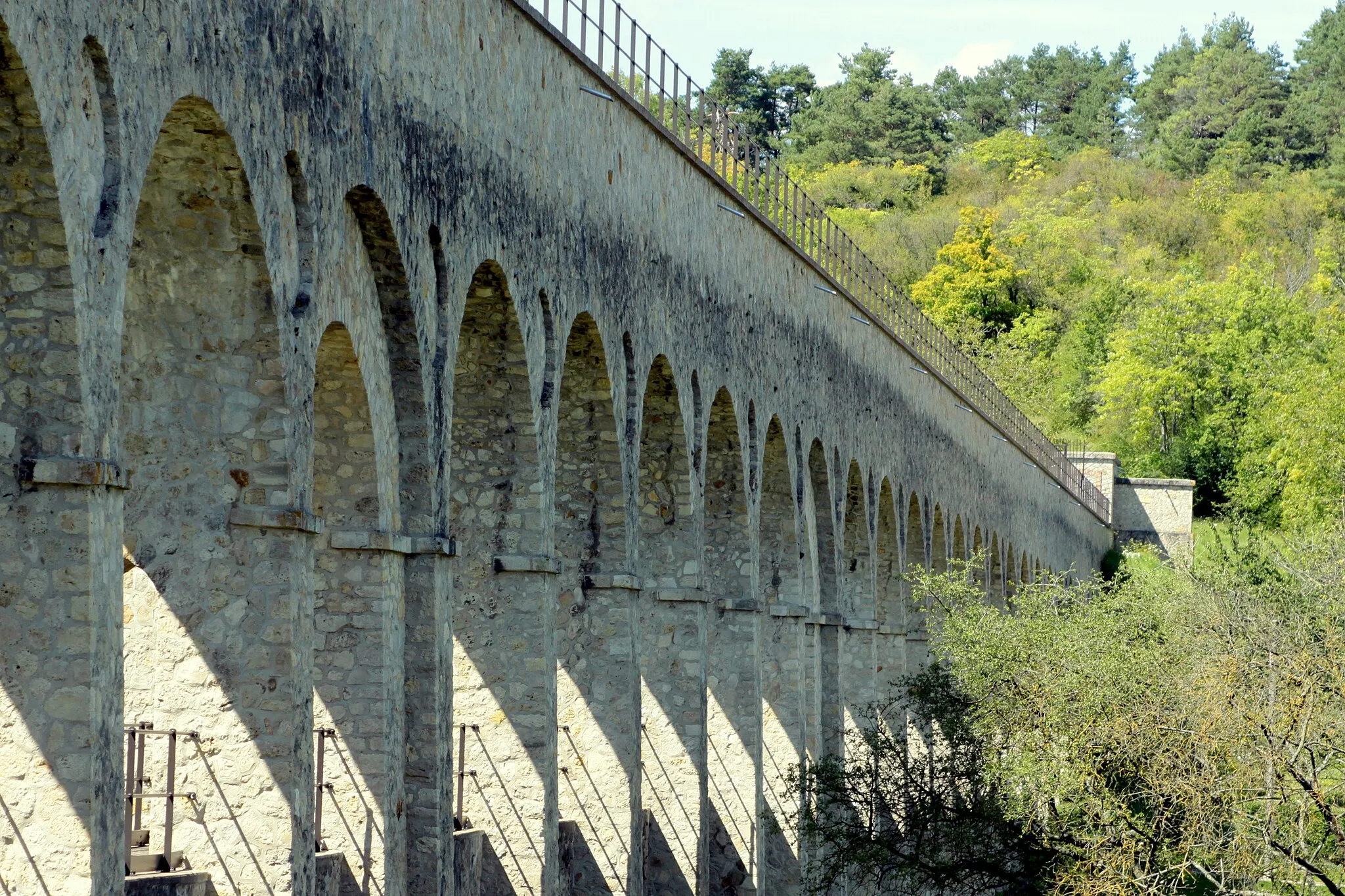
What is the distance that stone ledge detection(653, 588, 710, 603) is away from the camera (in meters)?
17.2

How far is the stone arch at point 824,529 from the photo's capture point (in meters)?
22.9

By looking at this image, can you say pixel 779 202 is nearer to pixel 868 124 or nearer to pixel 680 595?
pixel 680 595

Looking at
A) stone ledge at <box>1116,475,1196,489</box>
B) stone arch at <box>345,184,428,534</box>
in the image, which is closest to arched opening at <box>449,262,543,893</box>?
stone arch at <box>345,184,428,534</box>

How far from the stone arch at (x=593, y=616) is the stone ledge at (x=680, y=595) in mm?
1829

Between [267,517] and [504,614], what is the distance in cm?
417

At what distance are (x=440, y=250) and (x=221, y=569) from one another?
9.80 feet

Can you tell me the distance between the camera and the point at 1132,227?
69562mm

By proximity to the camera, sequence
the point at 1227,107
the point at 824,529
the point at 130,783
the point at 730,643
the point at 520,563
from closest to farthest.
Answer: the point at 130,783 → the point at 520,563 → the point at 730,643 → the point at 824,529 → the point at 1227,107

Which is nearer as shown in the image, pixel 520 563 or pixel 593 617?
pixel 520 563

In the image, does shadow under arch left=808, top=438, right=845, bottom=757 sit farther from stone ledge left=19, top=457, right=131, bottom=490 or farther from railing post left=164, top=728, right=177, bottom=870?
stone ledge left=19, top=457, right=131, bottom=490

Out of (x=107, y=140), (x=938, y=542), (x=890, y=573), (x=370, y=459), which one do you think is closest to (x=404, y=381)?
(x=370, y=459)

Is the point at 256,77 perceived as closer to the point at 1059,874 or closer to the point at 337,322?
the point at 337,322

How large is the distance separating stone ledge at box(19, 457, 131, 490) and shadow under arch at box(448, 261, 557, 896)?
19.3ft

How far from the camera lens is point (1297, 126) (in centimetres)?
7800
